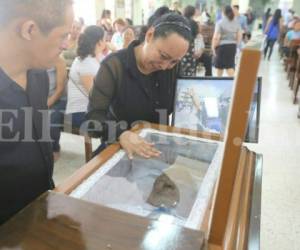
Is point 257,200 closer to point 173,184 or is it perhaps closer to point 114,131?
point 173,184

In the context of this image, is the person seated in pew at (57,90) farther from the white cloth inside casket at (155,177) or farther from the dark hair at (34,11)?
the dark hair at (34,11)

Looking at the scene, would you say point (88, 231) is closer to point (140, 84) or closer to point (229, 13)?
point (140, 84)

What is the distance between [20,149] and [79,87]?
5.24 feet

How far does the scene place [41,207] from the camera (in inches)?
25.1

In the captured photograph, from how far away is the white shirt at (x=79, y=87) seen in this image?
243 centimetres

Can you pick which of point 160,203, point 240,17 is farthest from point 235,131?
point 240,17

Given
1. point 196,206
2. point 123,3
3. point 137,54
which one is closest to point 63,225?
point 196,206

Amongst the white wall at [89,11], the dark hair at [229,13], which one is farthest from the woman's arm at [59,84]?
the white wall at [89,11]

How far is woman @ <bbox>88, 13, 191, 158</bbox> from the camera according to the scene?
1.14 m

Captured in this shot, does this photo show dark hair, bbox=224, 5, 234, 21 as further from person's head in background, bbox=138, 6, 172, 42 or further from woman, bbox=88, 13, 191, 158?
woman, bbox=88, 13, 191, 158

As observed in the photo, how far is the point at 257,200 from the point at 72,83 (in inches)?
76.0

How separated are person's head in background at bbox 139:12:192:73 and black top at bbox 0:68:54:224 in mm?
443

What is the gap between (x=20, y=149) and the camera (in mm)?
879

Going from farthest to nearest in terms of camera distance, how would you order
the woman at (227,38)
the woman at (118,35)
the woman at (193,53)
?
the woman at (227,38) → the woman at (118,35) → the woman at (193,53)
